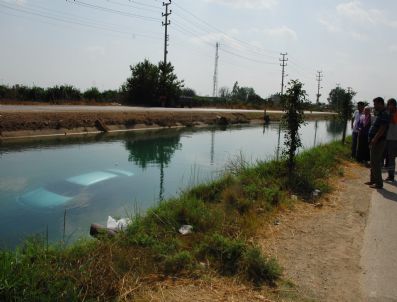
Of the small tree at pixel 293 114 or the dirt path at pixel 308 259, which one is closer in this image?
the dirt path at pixel 308 259

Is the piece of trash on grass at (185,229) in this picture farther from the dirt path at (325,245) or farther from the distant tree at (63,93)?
the distant tree at (63,93)

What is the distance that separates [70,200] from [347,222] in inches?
242

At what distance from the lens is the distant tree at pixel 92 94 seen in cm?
4103

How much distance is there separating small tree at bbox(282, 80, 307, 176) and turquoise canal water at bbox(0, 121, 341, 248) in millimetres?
1238

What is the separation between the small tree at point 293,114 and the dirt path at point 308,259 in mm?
1980

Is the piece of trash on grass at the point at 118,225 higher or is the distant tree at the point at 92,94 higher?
the distant tree at the point at 92,94

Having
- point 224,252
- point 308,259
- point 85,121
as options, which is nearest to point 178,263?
point 224,252

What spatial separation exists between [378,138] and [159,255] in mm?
5775

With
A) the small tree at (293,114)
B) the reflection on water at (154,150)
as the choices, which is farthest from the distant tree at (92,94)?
the small tree at (293,114)

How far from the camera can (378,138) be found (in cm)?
834

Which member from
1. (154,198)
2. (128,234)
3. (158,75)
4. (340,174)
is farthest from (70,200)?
(158,75)

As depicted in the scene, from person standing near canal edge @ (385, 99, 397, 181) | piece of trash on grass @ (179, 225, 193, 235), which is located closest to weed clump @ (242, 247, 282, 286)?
piece of trash on grass @ (179, 225, 193, 235)

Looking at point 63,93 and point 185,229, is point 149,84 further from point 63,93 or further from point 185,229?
point 185,229

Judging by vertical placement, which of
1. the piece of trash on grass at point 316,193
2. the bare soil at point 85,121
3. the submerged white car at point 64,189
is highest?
the bare soil at point 85,121
